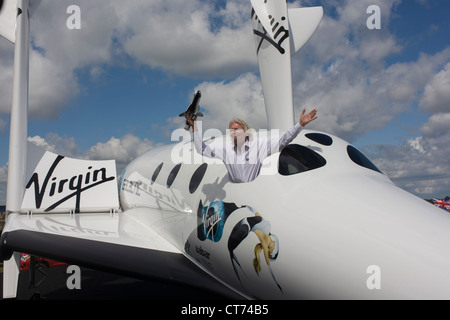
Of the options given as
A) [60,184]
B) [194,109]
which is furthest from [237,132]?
[60,184]

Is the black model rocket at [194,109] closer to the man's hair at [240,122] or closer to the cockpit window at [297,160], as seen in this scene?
the man's hair at [240,122]

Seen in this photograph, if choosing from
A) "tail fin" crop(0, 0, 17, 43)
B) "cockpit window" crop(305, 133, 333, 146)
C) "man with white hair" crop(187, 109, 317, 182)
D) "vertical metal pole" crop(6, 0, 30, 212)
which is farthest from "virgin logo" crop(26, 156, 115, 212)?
"cockpit window" crop(305, 133, 333, 146)

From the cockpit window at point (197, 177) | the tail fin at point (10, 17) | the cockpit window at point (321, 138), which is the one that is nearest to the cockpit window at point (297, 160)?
the cockpit window at point (321, 138)

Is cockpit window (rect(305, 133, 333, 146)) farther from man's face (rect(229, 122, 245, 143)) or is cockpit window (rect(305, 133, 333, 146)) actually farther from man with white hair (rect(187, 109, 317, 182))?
man's face (rect(229, 122, 245, 143))

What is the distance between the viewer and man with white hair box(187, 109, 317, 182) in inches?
170

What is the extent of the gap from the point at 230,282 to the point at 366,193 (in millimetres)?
1997

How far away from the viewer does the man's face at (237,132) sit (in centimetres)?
460

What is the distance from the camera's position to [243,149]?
14.9ft

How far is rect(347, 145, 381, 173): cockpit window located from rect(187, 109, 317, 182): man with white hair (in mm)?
948

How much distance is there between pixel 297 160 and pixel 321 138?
2.60 feet
